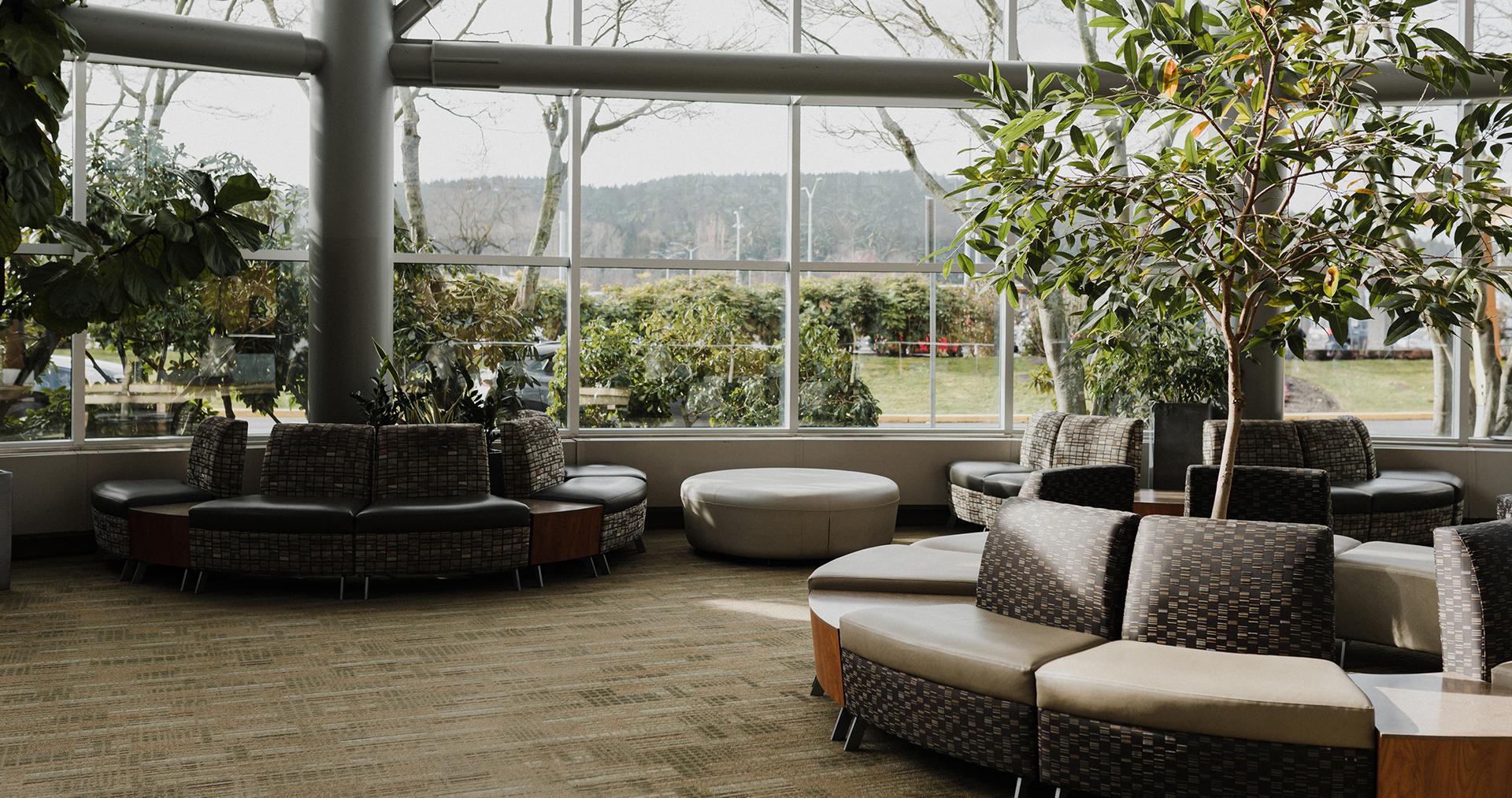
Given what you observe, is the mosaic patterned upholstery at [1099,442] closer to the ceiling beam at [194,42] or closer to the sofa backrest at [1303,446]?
the sofa backrest at [1303,446]

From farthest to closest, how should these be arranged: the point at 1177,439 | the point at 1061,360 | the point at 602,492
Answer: the point at 1061,360
the point at 1177,439
the point at 602,492

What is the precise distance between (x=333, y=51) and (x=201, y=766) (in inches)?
211

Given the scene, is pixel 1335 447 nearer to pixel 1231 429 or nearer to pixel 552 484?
pixel 1231 429

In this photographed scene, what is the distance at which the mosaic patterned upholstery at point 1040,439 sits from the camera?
808 cm

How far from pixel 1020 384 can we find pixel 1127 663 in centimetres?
630

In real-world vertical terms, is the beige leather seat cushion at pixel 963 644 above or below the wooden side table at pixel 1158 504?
above

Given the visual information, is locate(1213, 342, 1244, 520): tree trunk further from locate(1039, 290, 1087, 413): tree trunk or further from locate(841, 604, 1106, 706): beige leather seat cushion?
locate(1039, 290, 1087, 413): tree trunk

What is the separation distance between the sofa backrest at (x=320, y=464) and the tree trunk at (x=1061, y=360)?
5572 mm

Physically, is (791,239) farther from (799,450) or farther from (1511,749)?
(1511,749)

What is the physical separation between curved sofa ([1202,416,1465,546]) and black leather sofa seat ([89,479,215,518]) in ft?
→ 21.9

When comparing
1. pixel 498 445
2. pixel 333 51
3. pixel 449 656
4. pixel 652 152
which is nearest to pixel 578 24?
pixel 652 152

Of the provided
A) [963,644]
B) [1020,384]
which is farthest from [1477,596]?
[1020,384]

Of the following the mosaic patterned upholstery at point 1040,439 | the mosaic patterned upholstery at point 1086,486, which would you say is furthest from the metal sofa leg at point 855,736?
the mosaic patterned upholstery at point 1040,439

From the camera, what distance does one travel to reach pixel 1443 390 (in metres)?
9.00
